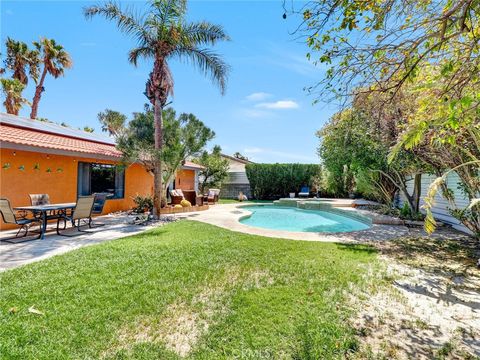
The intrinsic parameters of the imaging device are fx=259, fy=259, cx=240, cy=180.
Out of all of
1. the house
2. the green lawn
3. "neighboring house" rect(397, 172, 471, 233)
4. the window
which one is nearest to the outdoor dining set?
the house

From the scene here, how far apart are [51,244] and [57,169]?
5795 millimetres

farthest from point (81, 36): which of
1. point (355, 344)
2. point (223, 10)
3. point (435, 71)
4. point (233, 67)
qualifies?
point (355, 344)

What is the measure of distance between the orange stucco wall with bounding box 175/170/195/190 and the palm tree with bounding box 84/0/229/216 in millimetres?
9702

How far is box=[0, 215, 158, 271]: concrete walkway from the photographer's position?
266 inches

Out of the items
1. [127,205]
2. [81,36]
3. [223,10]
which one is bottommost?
[127,205]

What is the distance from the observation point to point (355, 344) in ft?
11.2

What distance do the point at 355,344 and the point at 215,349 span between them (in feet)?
6.02

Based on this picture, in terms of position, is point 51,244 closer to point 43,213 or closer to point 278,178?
point 43,213

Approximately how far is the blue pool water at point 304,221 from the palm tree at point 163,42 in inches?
259

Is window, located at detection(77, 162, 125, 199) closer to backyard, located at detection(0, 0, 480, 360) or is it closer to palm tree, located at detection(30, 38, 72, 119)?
backyard, located at detection(0, 0, 480, 360)

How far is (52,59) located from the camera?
25.0m

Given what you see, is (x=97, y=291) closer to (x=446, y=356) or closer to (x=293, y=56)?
(x=446, y=356)

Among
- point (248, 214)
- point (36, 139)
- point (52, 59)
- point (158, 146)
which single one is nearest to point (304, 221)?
point (248, 214)

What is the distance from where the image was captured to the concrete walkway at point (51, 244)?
6758mm
